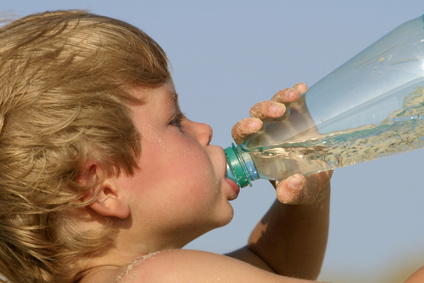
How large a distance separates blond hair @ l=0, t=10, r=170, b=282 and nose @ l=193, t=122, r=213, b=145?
0.27m

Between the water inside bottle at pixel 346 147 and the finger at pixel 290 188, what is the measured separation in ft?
0.56

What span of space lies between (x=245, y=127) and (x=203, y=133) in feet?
0.58

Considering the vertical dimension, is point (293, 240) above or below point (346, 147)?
below

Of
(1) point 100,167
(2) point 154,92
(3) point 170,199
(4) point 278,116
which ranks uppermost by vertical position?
(2) point 154,92

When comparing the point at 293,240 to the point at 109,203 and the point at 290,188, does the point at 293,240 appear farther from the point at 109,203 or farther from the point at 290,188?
the point at 109,203

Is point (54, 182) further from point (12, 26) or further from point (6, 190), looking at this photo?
point (12, 26)

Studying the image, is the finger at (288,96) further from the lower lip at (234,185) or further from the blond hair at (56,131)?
the blond hair at (56,131)

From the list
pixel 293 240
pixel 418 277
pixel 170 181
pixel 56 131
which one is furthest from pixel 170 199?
pixel 293 240

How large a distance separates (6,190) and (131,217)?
0.40 meters

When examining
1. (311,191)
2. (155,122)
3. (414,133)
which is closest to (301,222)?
(311,191)

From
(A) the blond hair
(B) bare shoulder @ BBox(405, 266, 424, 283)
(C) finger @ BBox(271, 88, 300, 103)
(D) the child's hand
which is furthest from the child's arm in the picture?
(A) the blond hair

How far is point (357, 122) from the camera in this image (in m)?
2.42

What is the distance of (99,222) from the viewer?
6.61ft

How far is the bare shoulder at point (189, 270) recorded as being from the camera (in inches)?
69.2
